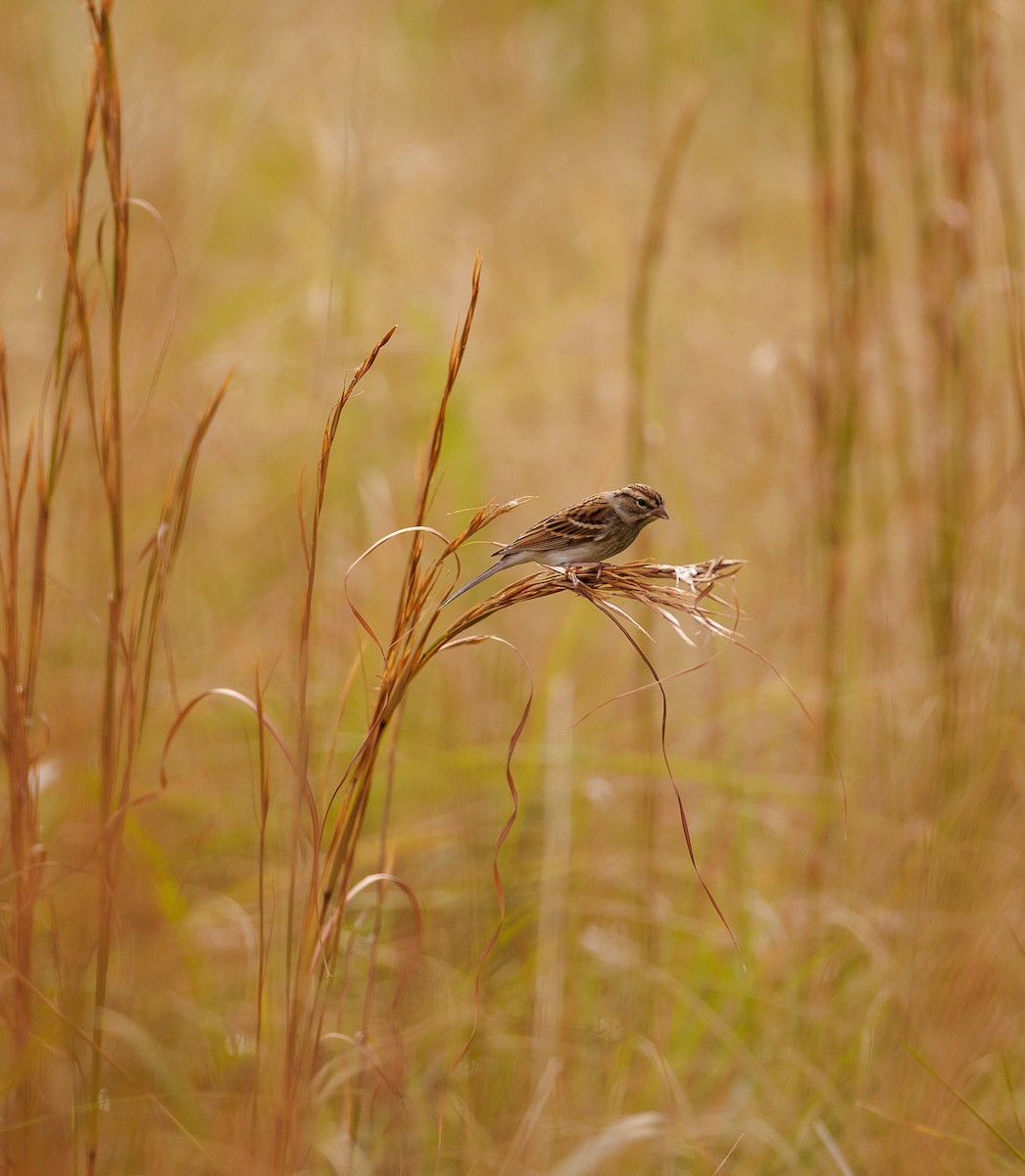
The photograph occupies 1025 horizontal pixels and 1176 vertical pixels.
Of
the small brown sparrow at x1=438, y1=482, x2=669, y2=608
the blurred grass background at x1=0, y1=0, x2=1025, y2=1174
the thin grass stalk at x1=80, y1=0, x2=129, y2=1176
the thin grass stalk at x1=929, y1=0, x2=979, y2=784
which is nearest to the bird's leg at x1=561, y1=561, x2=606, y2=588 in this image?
the blurred grass background at x1=0, y1=0, x2=1025, y2=1174

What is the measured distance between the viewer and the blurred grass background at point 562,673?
71.3 inches

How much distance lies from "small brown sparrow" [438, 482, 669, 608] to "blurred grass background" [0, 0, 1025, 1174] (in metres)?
0.40

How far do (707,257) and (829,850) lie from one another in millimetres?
2559

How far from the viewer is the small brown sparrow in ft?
6.23

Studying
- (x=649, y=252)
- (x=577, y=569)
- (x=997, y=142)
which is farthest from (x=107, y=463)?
(x=997, y=142)

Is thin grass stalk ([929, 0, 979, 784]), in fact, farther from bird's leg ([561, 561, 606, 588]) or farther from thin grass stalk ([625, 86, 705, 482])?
bird's leg ([561, 561, 606, 588])

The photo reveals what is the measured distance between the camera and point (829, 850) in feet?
8.12

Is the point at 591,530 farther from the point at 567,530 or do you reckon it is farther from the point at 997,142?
the point at 997,142

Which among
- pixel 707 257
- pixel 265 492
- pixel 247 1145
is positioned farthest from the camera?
pixel 707 257

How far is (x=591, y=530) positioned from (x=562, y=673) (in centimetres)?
73

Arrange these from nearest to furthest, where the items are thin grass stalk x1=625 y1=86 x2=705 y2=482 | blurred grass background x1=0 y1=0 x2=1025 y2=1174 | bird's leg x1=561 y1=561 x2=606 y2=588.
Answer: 1. bird's leg x1=561 y1=561 x2=606 y2=588
2. blurred grass background x1=0 y1=0 x2=1025 y2=1174
3. thin grass stalk x1=625 y1=86 x2=705 y2=482

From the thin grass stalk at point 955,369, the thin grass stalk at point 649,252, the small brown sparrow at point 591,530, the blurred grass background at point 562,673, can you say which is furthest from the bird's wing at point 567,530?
the thin grass stalk at point 955,369

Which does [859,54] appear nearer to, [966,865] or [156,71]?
[966,865]

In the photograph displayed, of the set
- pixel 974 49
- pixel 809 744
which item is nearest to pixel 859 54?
pixel 974 49
